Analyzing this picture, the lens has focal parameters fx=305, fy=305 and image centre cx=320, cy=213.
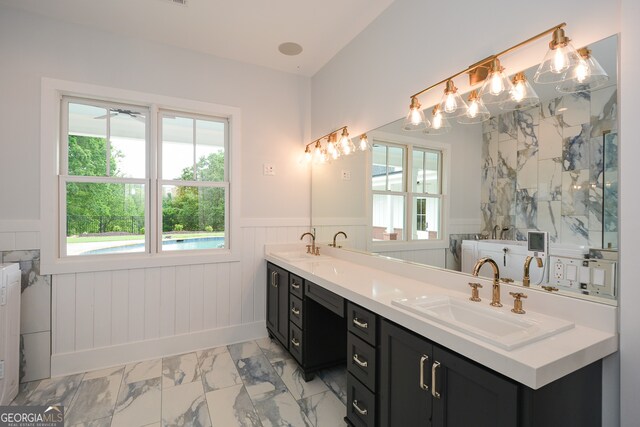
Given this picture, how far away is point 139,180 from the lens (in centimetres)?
272

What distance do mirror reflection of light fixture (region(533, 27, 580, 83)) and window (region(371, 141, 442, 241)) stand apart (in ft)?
2.22

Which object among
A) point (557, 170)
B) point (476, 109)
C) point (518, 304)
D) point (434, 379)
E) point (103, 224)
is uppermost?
point (476, 109)

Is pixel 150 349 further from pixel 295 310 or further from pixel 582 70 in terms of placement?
pixel 582 70

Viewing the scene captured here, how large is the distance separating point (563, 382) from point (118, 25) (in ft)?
11.6

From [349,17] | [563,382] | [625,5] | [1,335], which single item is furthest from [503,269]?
[1,335]

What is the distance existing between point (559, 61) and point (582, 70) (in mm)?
89

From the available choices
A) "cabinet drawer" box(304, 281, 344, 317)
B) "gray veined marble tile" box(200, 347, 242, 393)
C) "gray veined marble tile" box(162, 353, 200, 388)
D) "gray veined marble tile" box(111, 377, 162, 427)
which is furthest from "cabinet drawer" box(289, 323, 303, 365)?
"gray veined marble tile" box(111, 377, 162, 427)

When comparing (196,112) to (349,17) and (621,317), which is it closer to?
(349,17)

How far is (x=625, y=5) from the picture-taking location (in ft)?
3.60

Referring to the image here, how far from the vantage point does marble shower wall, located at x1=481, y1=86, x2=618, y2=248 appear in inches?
46.6

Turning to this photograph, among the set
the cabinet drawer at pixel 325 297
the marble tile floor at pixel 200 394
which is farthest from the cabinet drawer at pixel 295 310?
the marble tile floor at pixel 200 394

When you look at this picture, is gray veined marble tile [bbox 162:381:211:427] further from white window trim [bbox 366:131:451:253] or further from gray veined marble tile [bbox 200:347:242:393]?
white window trim [bbox 366:131:451:253]

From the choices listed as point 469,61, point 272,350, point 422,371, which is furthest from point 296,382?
point 469,61

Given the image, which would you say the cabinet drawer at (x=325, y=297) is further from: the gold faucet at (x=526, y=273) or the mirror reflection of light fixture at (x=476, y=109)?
the mirror reflection of light fixture at (x=476, y=109)
